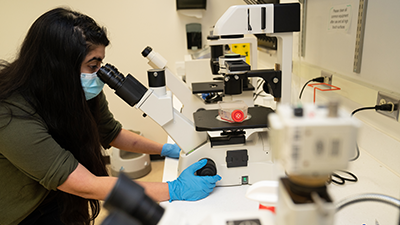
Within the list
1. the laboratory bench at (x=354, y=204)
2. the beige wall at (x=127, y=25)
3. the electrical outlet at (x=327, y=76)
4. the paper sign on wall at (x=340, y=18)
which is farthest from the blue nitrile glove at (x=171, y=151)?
the beige wall at (x=127, y=25)

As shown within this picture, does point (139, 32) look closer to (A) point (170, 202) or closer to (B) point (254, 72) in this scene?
(B) point (254, 72)

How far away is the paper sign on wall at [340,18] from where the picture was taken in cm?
130

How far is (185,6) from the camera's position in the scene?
286 centimetres

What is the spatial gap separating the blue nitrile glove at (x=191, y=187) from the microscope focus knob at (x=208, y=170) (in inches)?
0.6

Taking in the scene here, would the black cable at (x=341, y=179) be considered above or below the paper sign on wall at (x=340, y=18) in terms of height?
below

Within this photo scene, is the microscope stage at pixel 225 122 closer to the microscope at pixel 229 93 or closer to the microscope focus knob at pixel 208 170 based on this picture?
the microscope at pixel 229 93

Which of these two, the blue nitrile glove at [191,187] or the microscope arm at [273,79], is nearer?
the blue nitrile glove at [191,187]

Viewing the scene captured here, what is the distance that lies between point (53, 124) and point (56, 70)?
198mm

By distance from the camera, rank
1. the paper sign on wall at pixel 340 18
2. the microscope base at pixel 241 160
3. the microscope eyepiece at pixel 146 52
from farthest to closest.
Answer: the microscope eyepiece at pixel 146 52, the paper sign on wall at pixel 340 18, the microscope base at pixel 241 160

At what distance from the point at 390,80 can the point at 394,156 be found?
276 mm

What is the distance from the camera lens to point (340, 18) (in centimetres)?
137

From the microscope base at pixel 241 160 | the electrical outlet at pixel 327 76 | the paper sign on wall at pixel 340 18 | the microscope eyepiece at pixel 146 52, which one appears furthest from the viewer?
the microscope eyepiece at pixel 146 52

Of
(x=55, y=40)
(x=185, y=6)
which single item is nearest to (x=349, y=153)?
(x=55, y=40)

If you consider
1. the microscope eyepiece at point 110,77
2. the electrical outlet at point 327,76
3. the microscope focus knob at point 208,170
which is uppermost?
the microscope eyepiece at point 110,77
